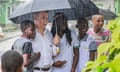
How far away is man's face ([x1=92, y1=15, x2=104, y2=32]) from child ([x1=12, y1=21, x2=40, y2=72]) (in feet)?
3.85

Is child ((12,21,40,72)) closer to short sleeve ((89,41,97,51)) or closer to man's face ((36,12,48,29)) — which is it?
man's face ((36,12,48,29))

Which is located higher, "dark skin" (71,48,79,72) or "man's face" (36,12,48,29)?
"man's face" (36,12,48,29)

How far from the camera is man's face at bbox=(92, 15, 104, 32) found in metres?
4.75

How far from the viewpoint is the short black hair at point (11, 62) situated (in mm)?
2410

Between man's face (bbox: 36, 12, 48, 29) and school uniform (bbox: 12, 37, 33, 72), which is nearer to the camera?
school uniform (bbox: 12, 37, 33, 72)

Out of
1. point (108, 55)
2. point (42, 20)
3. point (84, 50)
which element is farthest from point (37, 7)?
point (108, 55)

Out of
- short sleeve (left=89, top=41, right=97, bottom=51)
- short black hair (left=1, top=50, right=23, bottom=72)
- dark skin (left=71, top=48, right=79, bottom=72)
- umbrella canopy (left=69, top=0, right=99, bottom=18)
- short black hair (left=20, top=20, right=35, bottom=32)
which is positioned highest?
umbrella canopy (left=69, top=0, right=99, bottom=18)

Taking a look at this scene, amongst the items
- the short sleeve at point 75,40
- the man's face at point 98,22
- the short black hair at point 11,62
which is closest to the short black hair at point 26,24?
the short sleeve at point 75,40

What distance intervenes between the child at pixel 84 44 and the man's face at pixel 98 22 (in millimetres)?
203

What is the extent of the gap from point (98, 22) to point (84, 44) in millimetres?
419

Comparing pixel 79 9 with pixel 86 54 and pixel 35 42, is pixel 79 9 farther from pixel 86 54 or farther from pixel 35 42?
pixel 35 42

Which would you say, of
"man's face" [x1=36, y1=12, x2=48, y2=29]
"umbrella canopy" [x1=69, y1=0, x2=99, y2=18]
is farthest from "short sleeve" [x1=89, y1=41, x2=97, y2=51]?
"man's face" [x1=36, y1=12, x2=48, y2=29]

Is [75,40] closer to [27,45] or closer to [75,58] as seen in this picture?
[75,58]

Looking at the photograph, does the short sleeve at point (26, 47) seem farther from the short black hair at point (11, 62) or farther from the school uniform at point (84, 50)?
the short black hair at point (11, 62)
